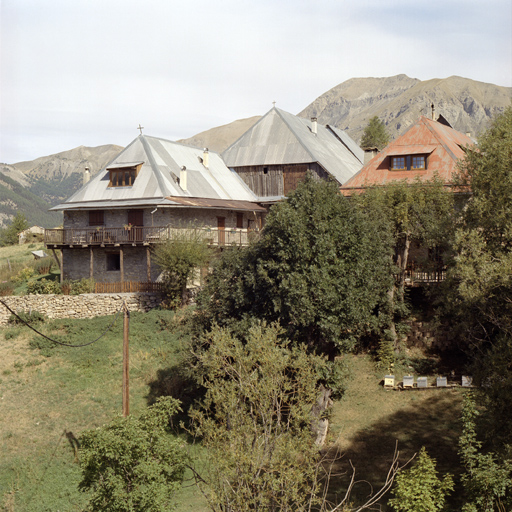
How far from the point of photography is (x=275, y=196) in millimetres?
44438

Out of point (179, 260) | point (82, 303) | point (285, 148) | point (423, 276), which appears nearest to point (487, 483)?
point (423, 276)

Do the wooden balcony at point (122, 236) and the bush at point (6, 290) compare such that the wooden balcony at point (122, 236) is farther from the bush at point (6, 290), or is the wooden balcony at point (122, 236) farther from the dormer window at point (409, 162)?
the dormer window at point (409, 162)

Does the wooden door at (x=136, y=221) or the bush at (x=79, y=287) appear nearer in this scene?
the bush at (x=79, y=287)

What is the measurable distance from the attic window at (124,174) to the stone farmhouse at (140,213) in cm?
7

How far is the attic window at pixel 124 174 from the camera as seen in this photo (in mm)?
38781

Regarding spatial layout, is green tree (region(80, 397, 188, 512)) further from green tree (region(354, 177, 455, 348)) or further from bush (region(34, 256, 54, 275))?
bush (region(34, 256, 54, 275))

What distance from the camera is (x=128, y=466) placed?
1396 centimetres

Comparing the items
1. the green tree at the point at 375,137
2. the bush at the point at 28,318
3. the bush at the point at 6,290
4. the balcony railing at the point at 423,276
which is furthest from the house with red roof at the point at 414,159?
the green tree at the point at 375,137

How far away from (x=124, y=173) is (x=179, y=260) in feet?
35.5

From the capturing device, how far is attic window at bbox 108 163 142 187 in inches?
1527

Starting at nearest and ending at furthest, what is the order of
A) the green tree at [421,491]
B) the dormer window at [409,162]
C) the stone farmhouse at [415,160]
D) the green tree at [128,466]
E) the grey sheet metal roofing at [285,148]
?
the green tree at [128,466]
the green tree at [421,491]
the stone farmhouse at [415,160]
the dormer window at [409,162]
the grey sheet metal roofing at [285,148]

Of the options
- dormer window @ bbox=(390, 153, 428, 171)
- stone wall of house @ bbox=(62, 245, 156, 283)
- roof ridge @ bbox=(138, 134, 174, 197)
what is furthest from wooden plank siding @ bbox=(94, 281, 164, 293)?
dormer window @ bbox=(390, 153, 428, 171)

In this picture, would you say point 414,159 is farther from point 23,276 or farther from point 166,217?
point 23,276

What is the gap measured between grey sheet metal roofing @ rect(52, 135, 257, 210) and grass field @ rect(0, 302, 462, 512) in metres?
8.94
